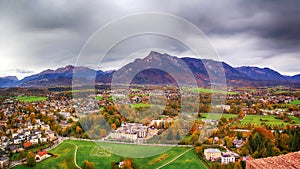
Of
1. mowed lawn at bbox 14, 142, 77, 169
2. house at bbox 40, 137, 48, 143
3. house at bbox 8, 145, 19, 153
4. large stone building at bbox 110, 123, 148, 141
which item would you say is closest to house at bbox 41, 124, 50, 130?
house at bbox 40, 137, 48, 143

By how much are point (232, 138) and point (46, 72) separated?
199 feet

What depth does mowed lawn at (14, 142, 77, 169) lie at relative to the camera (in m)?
9.38

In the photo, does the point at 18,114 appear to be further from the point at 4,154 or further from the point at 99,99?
the point at 99,99

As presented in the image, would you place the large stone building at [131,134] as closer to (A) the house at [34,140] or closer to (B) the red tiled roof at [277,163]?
(A) the house at [34,140]

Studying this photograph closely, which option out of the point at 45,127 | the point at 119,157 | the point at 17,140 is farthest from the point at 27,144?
the point at 119,157

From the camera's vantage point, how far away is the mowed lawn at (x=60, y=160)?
30.8ft

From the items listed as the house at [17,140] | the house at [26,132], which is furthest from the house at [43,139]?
the house at [26,132]

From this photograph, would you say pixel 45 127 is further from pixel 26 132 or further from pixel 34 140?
pixel 34 140

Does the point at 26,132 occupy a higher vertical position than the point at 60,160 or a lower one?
higher

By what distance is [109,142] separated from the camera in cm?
984

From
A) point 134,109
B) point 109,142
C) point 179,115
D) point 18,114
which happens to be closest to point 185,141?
point 109,142

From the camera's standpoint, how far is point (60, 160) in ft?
32.7

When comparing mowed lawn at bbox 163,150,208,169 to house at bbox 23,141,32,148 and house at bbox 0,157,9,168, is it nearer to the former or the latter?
house at bbox 0,157,9,168

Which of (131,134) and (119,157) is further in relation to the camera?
(131,134)
